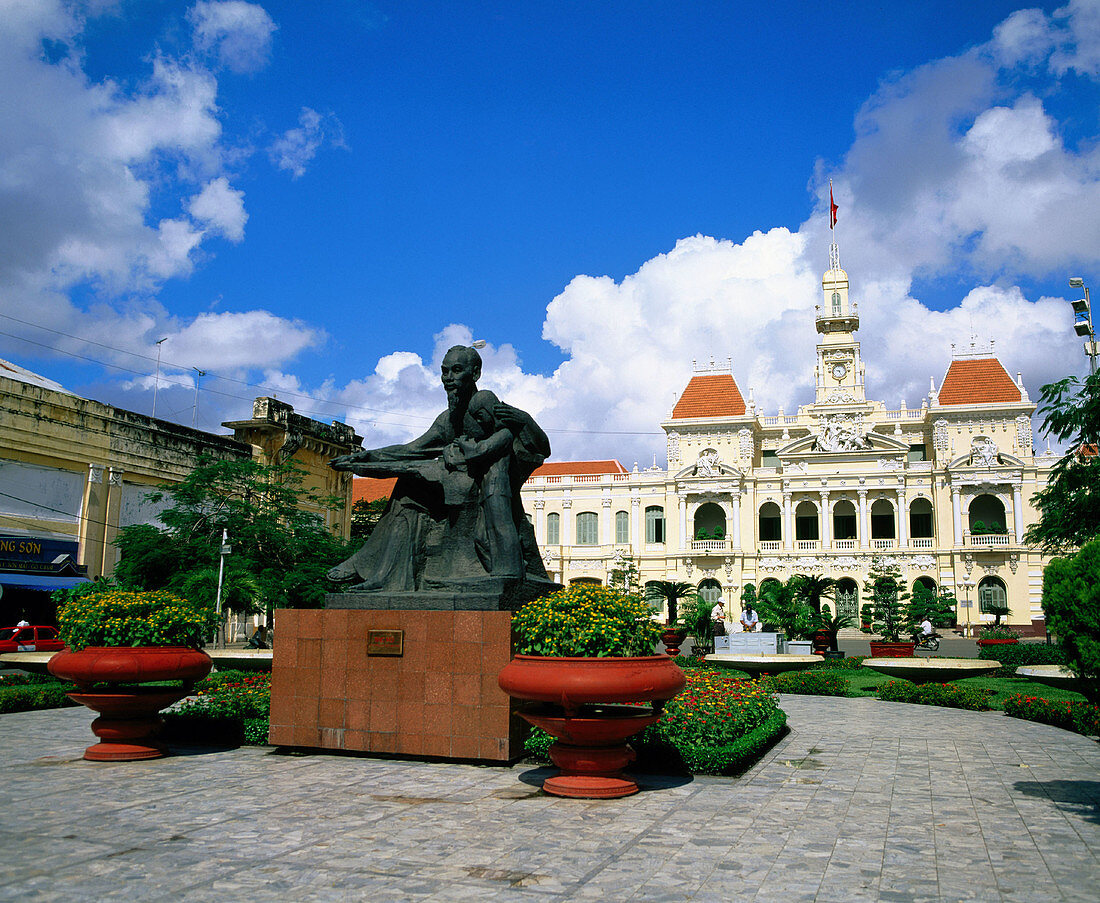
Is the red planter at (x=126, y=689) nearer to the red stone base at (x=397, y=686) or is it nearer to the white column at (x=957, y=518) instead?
the red stone base at (x=397, y=686)

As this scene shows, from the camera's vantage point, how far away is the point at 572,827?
562cm

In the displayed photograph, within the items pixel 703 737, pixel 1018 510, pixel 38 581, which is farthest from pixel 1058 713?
pixel 1018 510

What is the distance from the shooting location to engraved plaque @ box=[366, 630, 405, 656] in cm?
769

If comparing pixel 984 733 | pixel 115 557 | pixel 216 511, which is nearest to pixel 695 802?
pixel 984 733

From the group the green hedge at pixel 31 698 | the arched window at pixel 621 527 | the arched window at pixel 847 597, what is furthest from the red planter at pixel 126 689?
the arched window at pixel 621 527

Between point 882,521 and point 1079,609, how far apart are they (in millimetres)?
48896

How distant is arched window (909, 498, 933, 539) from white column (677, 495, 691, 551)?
40.5 feet

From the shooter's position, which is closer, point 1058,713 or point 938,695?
point 1058,713

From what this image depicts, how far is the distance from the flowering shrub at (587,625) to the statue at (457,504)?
1263mm

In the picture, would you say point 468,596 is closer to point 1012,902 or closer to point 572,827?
point 572,827

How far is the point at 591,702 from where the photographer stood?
20.2ft

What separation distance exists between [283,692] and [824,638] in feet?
68.5

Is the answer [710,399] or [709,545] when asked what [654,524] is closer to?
[709,545]

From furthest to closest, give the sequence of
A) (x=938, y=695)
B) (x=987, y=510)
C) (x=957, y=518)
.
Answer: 1. (x=987, y=510)
2. (x=957, y=518)
3. (x=938, y=695)
